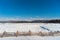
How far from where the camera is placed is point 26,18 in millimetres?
2955

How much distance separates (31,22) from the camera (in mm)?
2852

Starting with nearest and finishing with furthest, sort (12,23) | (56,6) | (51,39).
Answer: (51,39), (12,23), (56,6)

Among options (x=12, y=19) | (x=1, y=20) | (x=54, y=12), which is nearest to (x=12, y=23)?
(x=12, y=19)

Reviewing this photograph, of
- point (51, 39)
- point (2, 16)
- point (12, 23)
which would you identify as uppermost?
point (2, 16)

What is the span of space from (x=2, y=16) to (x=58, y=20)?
1.48m

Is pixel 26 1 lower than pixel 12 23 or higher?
higher

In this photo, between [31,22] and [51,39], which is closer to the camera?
[51,39]

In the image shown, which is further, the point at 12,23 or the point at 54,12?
the point at 54,12

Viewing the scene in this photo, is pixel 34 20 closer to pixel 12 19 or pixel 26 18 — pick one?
pixel 26 18

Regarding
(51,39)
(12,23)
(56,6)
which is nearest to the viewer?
(51,39)

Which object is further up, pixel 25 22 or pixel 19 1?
pixel 19 1

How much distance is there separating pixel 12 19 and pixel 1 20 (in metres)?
0.28

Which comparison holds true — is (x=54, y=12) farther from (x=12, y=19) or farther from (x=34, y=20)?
(x=12, y=19)

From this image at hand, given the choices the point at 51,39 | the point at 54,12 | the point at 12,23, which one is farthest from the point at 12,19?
the point at 51,39
